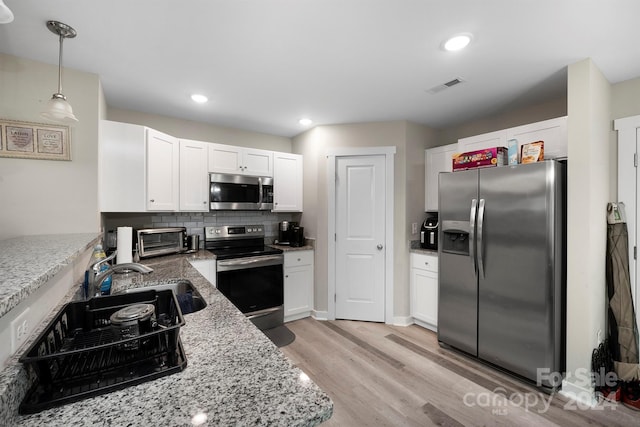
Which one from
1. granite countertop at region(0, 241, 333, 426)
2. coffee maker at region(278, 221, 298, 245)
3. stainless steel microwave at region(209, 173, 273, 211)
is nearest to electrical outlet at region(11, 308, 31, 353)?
granite countertop at region(0, 241, 333, 426)

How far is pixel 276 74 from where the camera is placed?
214 cm

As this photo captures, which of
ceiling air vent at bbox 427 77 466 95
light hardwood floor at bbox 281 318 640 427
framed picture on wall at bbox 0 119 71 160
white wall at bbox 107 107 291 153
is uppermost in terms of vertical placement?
ceiling air vent at bbox 427 77 466 95

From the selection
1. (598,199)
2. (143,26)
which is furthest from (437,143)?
(143,26)

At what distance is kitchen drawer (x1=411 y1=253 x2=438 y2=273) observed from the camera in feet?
9.66

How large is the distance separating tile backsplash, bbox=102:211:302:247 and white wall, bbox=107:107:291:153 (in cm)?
92

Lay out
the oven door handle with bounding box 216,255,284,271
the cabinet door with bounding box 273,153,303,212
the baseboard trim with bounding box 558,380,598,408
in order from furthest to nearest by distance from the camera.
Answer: the cabinet door with bounding box 273,153,303,212, the oven door handle with bounding box 216,255,284,271, the baseboard trim with bounding box 558,380,598,408

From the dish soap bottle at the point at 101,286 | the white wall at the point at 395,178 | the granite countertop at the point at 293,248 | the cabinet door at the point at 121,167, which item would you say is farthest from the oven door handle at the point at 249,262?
the dish soap bottle at the point at 101,286

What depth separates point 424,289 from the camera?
3066 mm

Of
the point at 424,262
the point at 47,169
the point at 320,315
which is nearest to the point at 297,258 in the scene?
the point at 320,315

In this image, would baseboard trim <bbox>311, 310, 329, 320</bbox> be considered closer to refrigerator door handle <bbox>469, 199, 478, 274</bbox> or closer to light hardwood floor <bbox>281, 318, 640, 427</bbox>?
light hardwood floor <bbox>281, 318, 640, 427</bbox>

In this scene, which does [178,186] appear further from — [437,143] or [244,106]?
[437,143]

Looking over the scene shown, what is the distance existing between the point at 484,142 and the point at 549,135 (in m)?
0.52

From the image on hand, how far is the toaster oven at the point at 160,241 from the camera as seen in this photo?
2598 mm

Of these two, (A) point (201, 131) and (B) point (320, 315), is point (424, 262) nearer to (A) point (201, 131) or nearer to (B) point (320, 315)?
(B) point (320, 315)
